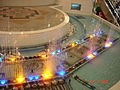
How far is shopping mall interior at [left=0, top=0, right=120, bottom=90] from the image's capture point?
18.9 ft

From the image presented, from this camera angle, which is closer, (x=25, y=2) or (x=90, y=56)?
(x=90, y=56)

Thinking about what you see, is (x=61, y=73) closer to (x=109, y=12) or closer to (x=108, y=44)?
(x=108, y=44)

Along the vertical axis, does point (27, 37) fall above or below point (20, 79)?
above

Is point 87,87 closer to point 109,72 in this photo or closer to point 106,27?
point 109,72

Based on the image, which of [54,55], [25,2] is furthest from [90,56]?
[25,2]

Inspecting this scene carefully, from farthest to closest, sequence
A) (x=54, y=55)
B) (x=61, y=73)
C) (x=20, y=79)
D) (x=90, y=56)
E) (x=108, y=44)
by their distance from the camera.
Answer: (x=108, y=44) < (x=90, y=56) < (x=54, y=55) < (x=61, y=73) < (x=20, y=79)

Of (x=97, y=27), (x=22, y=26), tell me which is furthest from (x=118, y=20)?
(x=22, y=26)

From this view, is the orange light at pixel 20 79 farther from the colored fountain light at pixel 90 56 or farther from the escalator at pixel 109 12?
the escalator at pixel 109 12

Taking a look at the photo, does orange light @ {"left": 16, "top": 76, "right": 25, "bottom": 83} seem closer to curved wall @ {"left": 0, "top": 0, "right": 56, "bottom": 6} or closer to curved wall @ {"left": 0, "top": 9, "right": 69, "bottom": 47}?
curved wall @ {"left": 0, "top": 9, "right": 69, "bottom": 47}

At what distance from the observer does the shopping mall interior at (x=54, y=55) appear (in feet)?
18.9

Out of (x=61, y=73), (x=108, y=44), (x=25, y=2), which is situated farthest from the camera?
(x=25, y=2)

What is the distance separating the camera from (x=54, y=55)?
754cm

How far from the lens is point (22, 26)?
8.84 m

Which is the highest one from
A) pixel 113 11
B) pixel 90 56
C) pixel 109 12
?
pixel 113 11
